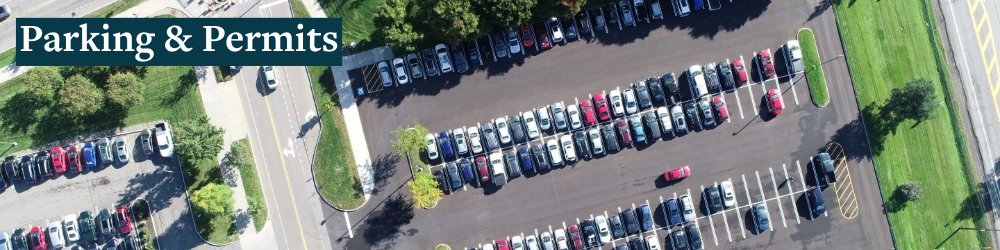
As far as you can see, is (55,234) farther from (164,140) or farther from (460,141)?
(460,141)

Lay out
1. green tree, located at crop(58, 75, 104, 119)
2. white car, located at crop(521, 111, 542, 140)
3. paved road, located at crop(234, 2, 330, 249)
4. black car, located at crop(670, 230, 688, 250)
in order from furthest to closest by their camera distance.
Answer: paved road, located at crop(234, 2, 330, 249) → white car, located at crop(521, 111, 542, 140) → black car, located at crop(670, 230, 688, 250) → green tree, located at crop(58, 75, 104, 119)

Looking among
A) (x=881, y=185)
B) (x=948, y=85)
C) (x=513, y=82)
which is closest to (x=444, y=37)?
(x=513, y=82)

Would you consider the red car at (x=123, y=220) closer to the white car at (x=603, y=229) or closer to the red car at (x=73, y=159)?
the red car at (x=73, y=159)

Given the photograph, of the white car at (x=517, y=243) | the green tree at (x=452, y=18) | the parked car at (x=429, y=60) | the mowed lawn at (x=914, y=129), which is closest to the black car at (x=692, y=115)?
the mowed lawn at (x=914, y=129)

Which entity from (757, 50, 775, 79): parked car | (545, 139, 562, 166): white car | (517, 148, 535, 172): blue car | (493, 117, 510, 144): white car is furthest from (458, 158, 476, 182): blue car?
(757, 50, 775, 79): parked car

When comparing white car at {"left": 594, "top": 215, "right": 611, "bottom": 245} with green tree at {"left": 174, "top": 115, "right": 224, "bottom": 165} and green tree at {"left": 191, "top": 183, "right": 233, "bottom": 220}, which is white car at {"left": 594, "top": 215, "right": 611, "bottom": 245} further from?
green tree at {"left": 174, "top": 115, "right": 224, "bottom": 165}

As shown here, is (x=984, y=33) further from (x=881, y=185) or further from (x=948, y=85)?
(x=881, y=185)

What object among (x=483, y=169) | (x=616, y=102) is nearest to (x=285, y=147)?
(x=483, y=169)
